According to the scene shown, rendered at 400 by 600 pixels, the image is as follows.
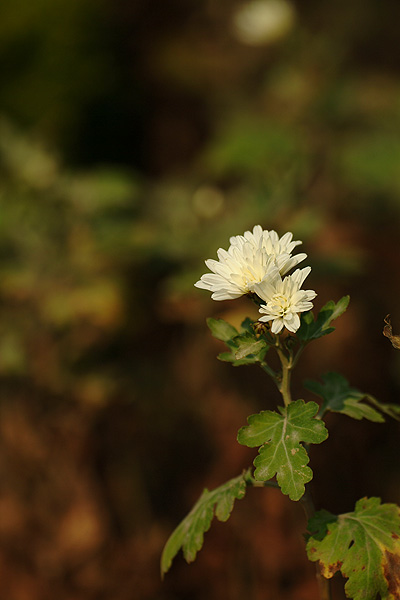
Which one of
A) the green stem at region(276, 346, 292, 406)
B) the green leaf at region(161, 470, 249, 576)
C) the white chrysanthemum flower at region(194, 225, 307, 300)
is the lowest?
the green leaf at region(161, 470, 249, 576)

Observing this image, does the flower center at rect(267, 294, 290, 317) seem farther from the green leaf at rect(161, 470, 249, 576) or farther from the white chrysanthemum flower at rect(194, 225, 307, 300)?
the green leaf at rect(161, 470, 249, 576)

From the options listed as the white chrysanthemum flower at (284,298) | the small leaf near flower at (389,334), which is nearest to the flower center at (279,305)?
the white chrysanthemum flower at (284,298)

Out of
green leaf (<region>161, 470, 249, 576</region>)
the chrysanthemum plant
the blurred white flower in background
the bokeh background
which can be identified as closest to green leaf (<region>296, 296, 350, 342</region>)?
the chrysanthemum plant

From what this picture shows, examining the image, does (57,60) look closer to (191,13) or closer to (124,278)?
(191,13)

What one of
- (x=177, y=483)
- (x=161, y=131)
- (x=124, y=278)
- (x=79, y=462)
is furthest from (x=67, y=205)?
(x=161, y=131)

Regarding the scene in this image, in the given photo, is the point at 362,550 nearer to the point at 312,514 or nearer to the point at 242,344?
the point at 312,514

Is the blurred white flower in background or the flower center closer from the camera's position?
the flower center
